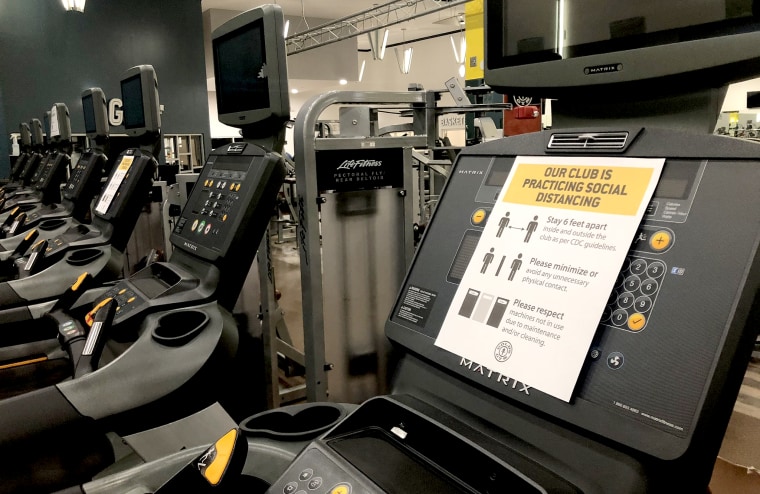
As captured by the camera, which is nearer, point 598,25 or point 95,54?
point 598,25

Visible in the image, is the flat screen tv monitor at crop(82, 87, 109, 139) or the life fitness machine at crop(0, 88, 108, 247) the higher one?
the flat screen tv monitor at crop(82, 87, 109, 139)

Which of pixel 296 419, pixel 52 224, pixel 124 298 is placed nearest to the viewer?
pixel 296 419

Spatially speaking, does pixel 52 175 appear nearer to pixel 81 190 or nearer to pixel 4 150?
pixel 81 190

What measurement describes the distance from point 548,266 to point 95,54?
945 cm

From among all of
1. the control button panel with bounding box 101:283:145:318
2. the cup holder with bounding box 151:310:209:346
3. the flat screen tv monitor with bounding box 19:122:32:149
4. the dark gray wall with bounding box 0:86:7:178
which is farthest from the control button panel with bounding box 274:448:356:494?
the dark gray wall with bounding box 0:86:7:178

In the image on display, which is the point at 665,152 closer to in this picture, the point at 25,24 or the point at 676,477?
the point at 676,477

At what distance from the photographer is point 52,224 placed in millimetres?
3750

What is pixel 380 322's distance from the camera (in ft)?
7.90

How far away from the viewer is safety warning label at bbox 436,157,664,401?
771mm

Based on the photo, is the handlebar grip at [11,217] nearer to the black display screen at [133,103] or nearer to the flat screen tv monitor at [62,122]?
the flat screen tv monitor at [62,122]

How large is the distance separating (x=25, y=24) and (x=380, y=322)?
327 inches

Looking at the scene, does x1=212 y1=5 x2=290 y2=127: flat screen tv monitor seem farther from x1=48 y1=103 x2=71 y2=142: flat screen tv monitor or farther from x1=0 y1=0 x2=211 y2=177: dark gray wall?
x1=0 y1=0 x2=211 y2=177: dark gray wall

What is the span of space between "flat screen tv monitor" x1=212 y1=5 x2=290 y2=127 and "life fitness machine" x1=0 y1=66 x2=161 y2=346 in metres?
0.85

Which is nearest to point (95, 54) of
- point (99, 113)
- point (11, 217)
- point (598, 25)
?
point (11, 217)
